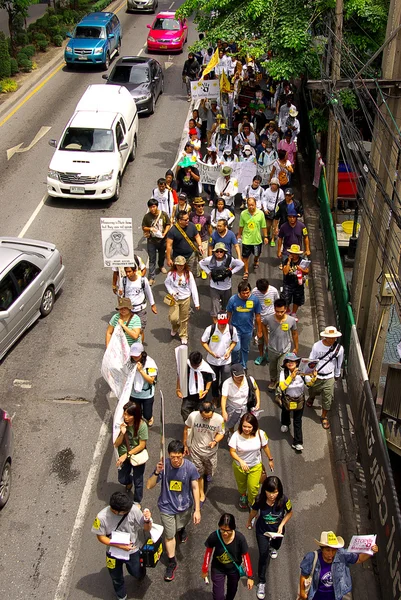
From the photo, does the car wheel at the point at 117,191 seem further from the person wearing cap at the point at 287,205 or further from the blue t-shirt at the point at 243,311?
the blue t-shirt at the point at 243,311

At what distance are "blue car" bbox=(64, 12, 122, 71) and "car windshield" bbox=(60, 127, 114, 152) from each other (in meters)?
11.2

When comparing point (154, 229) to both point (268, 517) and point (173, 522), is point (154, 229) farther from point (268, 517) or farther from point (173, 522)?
point (268, 517)

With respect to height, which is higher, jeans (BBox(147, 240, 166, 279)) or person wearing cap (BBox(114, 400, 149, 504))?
person wearing cap (BBox(114, 400, 149, 504))

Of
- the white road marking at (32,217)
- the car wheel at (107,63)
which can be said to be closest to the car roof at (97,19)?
the car wheel at (107,63)

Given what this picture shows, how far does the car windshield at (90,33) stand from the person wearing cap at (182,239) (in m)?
18.3

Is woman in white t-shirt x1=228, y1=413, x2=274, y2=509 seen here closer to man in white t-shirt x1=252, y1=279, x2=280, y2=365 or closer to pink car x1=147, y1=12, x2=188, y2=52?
man in white t-shirt x1=252, y1=279, x2=280, y2=365

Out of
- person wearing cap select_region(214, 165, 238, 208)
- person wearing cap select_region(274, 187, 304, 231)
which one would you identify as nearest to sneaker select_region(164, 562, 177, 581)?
person wearing cap select_region(274, 187, 304, 231)

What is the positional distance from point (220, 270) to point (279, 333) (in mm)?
1650

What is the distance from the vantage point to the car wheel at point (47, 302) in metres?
13.9

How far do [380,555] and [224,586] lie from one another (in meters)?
1.70

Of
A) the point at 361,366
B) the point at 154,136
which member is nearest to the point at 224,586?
the point at 361,366

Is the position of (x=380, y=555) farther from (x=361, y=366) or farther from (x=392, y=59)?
(x=392, y=59)

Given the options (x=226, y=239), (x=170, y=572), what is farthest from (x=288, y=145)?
(x=170, y=572)

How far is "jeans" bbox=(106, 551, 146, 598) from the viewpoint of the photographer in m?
8.18
